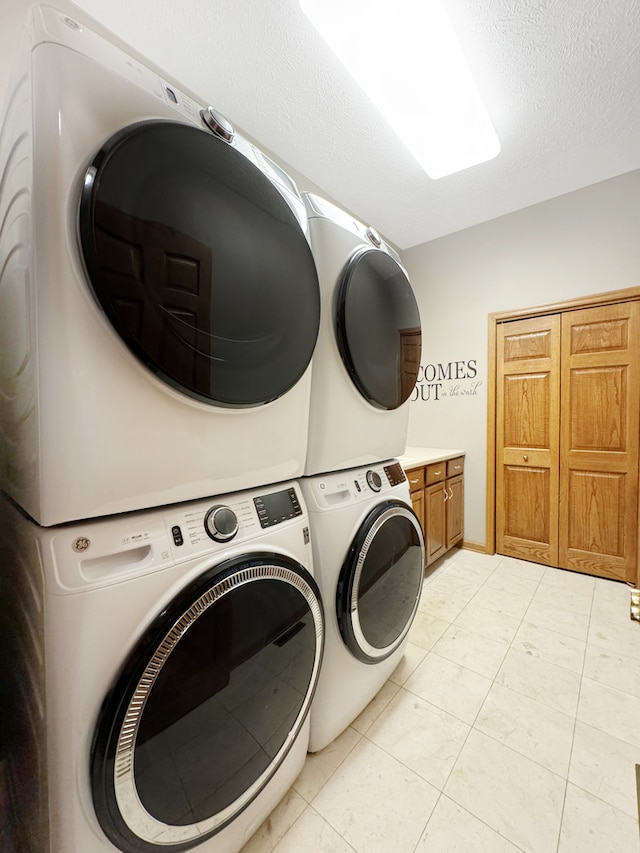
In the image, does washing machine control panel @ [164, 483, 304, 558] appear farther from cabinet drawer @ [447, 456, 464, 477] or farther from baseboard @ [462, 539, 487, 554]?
baseboard @ [462, 539, 487, 554]

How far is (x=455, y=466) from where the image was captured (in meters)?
2.73

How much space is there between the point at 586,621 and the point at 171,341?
2.53 metres

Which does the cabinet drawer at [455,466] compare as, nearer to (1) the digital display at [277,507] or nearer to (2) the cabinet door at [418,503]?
(2) the cabinet door at [418,503]

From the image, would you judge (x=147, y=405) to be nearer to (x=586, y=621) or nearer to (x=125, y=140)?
(x=125, y=140)

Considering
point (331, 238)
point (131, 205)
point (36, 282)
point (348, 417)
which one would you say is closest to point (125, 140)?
point (131, 205)

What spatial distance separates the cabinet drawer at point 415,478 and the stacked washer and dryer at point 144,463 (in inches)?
48.7

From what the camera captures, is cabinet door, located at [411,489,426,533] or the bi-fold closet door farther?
the bi-fold closet door

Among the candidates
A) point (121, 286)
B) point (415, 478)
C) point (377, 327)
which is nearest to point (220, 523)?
point (121, 286)

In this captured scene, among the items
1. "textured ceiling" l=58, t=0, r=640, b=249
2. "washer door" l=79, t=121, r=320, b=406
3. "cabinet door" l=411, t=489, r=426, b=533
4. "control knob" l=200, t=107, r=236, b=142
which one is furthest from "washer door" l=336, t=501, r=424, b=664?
"textured ceiling" l=58, t=0, r=640, b=249

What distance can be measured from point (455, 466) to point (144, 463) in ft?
8.41

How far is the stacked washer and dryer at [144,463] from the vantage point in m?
0.53

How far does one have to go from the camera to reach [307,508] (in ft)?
3.31

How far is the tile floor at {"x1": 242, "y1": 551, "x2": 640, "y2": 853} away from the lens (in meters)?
0.92

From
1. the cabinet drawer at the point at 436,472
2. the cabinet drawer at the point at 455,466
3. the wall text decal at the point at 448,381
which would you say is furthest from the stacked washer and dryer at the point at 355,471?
the wall text decal at the point at 448,381
